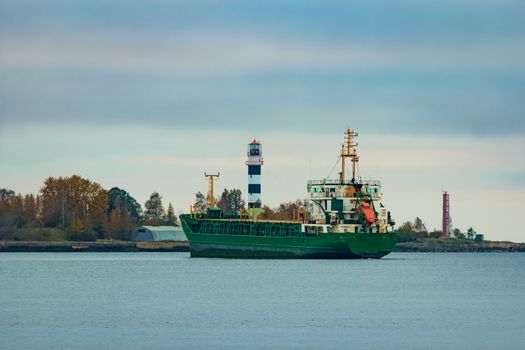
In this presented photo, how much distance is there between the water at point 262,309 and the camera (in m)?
49.1

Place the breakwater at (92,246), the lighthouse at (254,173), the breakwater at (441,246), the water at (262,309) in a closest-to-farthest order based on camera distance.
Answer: the water at (262,309), the lighthouse at (254,173), the breakwater at (92,246), the breakwater at (441,246)

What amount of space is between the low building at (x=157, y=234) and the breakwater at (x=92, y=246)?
18.9ft

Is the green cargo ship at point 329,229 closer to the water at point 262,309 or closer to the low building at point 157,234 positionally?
the water at point 262,309

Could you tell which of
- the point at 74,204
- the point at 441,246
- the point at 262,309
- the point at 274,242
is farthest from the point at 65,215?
the point at 262,309

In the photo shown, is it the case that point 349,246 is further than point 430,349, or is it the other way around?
point 349,246

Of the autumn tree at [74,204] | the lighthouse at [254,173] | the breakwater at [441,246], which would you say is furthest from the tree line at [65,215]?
the lighthouse at [254,173]

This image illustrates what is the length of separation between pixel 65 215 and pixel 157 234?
13719 mm

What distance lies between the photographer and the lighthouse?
129 meters

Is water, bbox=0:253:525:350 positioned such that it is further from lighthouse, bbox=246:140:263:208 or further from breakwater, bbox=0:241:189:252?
breakwater, bbox=0:241:189:252

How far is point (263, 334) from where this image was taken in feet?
167

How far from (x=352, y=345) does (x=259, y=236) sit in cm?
6410

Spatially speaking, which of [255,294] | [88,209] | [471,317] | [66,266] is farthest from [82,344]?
[88,209]

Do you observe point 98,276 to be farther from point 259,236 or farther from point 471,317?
point 471,317

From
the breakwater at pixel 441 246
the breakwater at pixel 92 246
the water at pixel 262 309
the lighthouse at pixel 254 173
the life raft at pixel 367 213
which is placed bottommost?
the water at pixel 262 309
